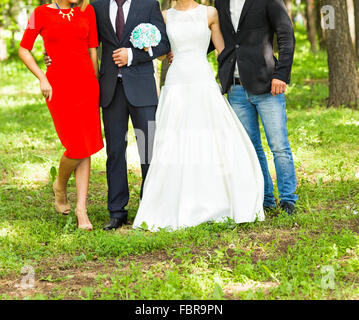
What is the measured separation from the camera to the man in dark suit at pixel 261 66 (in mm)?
5086

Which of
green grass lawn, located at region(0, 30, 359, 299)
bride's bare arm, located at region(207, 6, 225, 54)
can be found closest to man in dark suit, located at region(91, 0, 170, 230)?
bride's bare arm, located at region(207, 6, 225, 54)

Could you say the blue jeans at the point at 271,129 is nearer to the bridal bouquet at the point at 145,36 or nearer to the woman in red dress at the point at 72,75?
the bridal bouquet at the point at 145,36

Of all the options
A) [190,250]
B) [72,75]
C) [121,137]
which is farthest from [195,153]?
[72,75]

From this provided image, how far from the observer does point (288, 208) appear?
5434 millimetres

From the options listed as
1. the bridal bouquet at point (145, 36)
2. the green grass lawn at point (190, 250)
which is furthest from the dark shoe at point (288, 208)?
the bridal bouquet at point (145, 36)

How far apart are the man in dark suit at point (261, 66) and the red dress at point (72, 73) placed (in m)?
1.30

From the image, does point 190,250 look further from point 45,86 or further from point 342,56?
point 342,56

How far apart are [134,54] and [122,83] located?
298 millimetres

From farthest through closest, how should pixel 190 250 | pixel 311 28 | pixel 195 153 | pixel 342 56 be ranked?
pixel 311 28 < pixel 342 56 < pixel 195 153 < pixel 190 250

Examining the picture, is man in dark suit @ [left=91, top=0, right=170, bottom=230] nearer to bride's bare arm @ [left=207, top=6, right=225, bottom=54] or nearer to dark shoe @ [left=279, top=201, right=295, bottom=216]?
bride's bare arm @ [left=207, top=6, right=225, bottom=54]

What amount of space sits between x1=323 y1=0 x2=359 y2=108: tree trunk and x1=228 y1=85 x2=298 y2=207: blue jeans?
5512 mm
